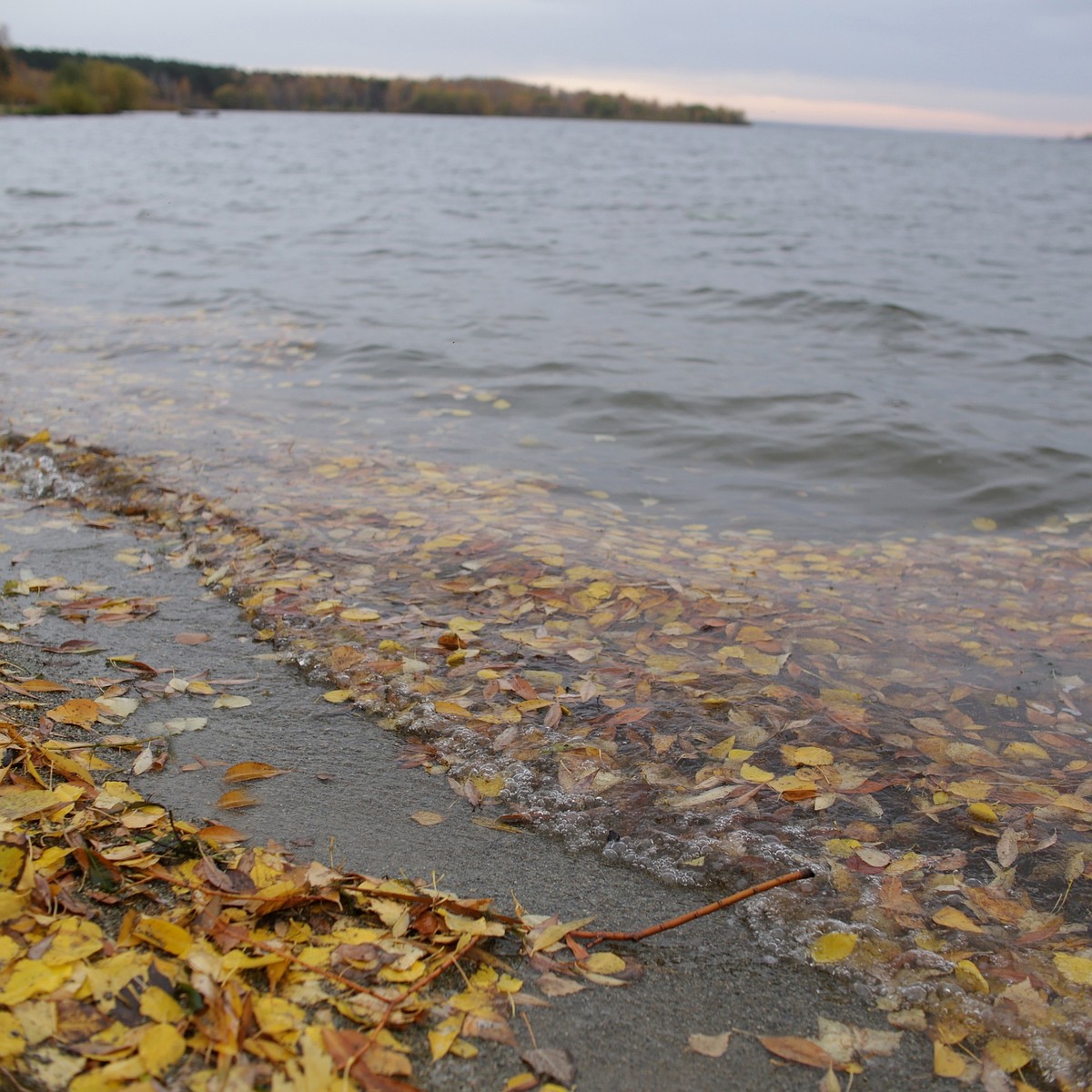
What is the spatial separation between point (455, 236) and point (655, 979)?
54.2 feet

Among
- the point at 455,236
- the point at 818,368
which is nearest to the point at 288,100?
the point at 455,236

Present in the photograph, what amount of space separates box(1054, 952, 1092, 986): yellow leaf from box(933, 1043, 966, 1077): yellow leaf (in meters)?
0.40

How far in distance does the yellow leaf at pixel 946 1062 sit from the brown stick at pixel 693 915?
483mm

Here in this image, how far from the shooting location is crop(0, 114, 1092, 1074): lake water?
2.62 metres

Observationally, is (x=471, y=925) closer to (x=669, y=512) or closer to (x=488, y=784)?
(x=488, y=784)

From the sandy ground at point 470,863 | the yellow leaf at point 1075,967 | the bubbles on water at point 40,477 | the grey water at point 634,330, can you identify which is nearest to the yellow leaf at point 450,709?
the sandy ground at point 470,863

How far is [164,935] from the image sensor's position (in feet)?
5.91

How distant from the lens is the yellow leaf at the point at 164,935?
178 cm

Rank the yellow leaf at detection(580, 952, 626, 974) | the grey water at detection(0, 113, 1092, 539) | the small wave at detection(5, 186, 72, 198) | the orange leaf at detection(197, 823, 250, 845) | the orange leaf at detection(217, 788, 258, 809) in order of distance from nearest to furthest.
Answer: the yellow leaf at detection(580, 952, 626, 974) < the orange leaf at detection(197, 823, 250, 845) < the orange leaf at detection(217, 788, 258, 809) < the grey water at detection(0, 113, 1092, 539) < the small wave at detection(5, 186, 72, 198)

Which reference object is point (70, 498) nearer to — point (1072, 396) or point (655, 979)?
point (655, 979)

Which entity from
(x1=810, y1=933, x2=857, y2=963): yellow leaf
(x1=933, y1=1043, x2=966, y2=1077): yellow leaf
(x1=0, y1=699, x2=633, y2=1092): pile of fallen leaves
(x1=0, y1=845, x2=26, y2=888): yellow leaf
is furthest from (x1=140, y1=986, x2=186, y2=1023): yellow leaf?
(x1=933, y1=1043, x2=966, y2=1077): yellow leaf

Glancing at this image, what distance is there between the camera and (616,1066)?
176cm

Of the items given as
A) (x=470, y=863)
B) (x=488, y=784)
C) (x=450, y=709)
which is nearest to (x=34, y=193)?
(x=450, y=709)

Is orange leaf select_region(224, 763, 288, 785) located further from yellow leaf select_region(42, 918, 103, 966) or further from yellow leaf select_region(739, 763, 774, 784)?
yellow leaf select_region(739, 763, 774, 784)
